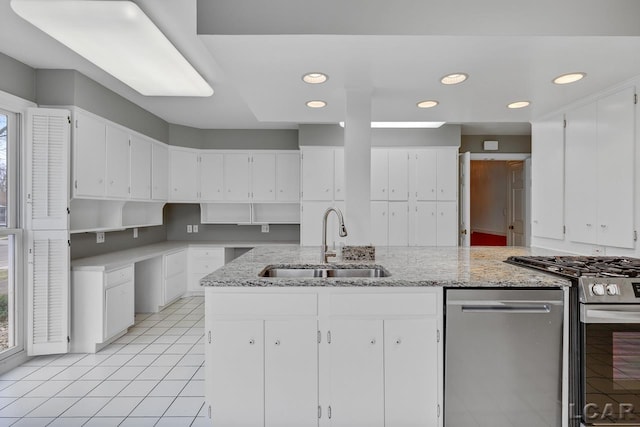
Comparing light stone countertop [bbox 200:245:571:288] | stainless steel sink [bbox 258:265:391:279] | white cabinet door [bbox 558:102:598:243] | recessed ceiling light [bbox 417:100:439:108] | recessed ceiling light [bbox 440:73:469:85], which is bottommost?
stainless steel sink [bbox 258:265:391:279]

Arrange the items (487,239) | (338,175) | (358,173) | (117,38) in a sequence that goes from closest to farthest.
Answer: (117,38), (358,173), (338,175), (487,239)

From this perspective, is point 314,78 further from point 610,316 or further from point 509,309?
point 610,316

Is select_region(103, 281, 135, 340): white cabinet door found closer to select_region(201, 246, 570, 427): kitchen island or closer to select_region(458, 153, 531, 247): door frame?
select_region(201, 246, 570, 427): kitchen island

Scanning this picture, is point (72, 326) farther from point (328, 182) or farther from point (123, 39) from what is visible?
point (328, 182)

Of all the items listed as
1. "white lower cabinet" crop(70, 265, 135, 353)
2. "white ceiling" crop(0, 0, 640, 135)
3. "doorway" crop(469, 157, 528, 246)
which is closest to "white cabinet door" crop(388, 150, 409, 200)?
"white ceiling" crop(0, 0, 640, 135)

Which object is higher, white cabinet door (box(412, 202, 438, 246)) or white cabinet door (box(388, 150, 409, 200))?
white cabinet door (box(388, 150, 409, 200))

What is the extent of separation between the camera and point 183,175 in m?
5.00

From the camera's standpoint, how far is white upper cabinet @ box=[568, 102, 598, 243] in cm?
268

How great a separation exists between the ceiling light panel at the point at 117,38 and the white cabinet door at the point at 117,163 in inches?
31.3

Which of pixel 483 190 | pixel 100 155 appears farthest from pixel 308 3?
pixel 483 190

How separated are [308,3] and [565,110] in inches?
97.1

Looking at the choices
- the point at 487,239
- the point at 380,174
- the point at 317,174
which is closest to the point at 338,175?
the point at 317,174

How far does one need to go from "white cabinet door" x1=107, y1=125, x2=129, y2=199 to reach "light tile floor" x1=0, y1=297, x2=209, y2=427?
1.50 m

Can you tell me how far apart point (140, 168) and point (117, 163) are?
0.48 m
